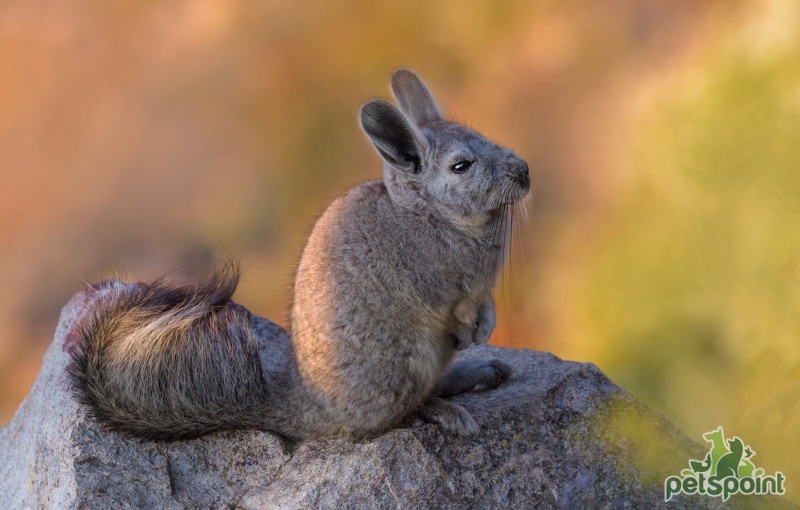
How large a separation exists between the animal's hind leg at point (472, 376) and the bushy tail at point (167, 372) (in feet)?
2.90

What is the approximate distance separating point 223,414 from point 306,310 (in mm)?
580

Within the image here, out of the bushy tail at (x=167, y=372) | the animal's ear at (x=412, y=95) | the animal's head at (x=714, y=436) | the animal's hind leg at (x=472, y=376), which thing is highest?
the animal's ear at (x=412, y=95)

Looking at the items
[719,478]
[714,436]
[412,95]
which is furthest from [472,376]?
[714,436]

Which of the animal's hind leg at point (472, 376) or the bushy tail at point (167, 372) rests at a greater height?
the animal's hind leg at point (472, 376)

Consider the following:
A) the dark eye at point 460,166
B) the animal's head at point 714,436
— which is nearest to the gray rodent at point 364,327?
the dark eye at point 460,166

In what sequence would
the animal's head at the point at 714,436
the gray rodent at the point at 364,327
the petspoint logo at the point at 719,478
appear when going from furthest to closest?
the gray rodent at the point at 364,327
the petspoint logo at the point at 719,478
the animal's head at the point at 714,436

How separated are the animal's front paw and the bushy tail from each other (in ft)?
2.51

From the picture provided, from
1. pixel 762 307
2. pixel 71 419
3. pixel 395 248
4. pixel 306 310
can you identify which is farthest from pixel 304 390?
pixel 762 307

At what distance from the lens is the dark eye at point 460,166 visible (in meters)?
3.61

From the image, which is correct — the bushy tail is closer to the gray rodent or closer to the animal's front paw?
the gray rodent

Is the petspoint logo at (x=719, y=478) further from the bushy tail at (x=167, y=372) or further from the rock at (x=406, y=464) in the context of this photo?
the bushy tail at (x=167, y=372)

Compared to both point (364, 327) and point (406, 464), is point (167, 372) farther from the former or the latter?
point (406, 464)

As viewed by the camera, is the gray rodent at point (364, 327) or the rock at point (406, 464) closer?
the rock at point (406, 464)

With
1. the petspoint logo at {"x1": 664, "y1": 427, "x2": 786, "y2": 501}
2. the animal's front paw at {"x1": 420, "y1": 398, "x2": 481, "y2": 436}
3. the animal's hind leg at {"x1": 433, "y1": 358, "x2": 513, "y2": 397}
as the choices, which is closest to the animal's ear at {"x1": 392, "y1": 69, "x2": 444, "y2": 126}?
the animal's hind leg at {"x1": 433, "y1": 358, "x2": 513, "y2": 397}
